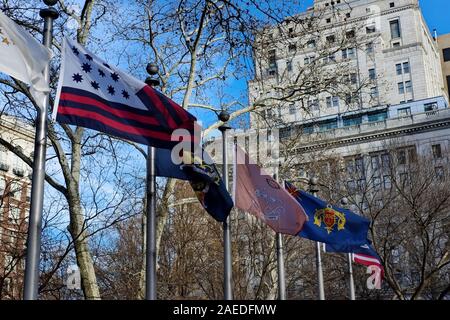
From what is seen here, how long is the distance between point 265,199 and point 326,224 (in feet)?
11.0

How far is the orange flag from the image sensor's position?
14565 millimetres

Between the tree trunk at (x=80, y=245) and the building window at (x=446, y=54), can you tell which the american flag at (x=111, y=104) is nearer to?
the tree trunk at (x=80, y=245)

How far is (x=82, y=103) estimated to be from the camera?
373 inches

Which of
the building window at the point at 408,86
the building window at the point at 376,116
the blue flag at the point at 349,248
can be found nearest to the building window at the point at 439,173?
the blue flag at the point at 349,248

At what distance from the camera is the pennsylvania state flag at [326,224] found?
17094 mm

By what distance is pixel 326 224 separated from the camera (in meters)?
17.5

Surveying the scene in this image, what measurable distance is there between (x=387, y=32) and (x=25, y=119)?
96.3 meters

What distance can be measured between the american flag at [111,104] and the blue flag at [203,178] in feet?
2.58

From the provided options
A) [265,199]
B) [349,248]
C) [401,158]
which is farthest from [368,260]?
[401,158]

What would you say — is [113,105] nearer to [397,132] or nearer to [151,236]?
[151,236]

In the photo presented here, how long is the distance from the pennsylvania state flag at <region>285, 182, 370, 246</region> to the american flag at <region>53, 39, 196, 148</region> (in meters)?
7.15
